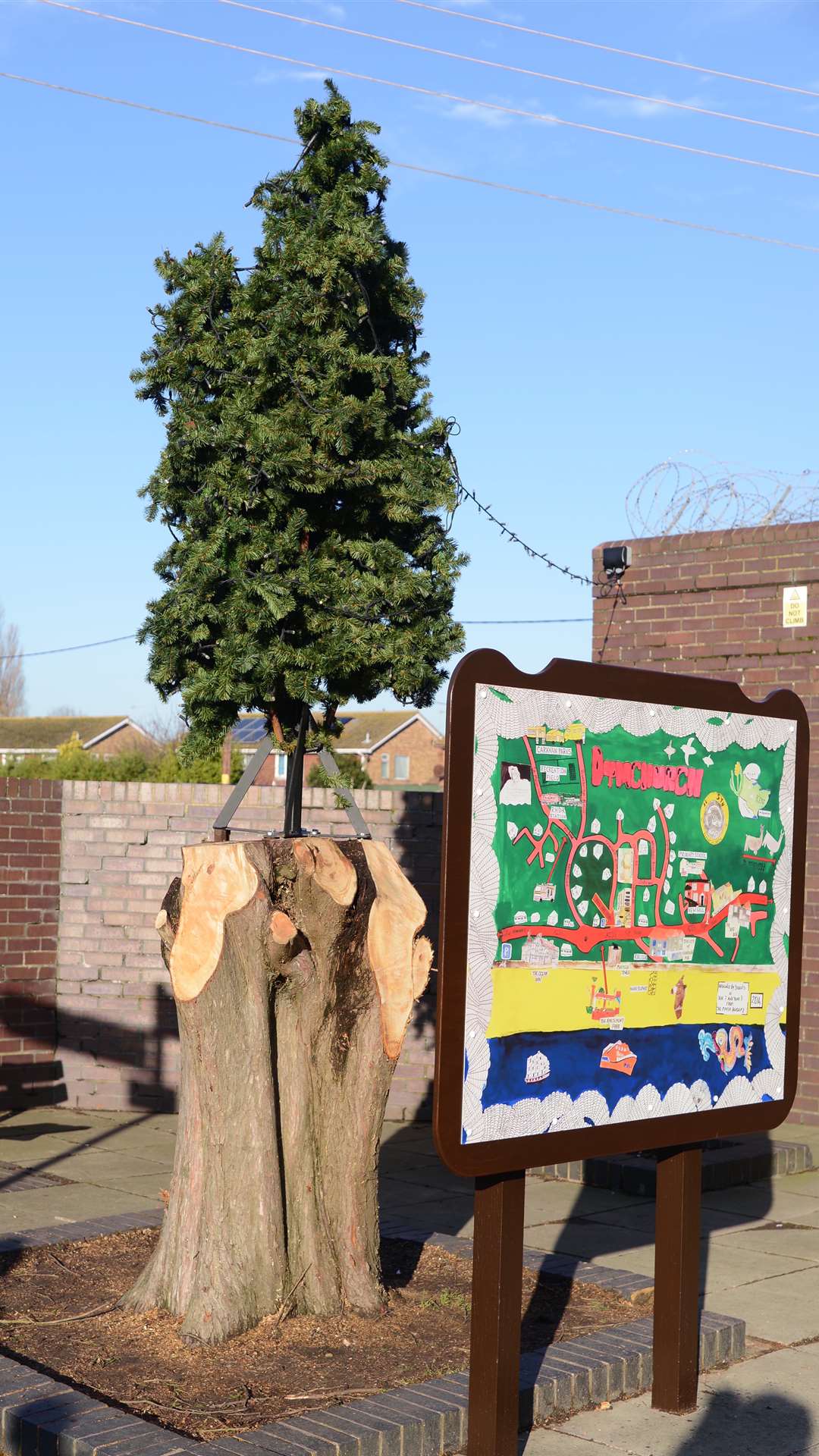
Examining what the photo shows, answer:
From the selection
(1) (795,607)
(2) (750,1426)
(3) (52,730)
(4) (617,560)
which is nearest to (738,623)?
(1) (795,607)

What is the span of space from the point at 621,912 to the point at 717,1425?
1773 mm

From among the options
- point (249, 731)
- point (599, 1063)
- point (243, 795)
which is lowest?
point (599, 1063)

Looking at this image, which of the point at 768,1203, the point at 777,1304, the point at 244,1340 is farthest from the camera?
the point at 768,1203

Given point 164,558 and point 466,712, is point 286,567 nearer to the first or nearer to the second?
point 164,558

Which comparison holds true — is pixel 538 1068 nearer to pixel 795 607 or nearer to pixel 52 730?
pixel 795 607

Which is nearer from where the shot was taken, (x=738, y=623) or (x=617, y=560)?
(x=738, y=623)

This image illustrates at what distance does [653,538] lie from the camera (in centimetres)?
1170

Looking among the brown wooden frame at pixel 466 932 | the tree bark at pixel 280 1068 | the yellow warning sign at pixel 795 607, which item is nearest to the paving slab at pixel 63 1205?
the tree bark at pixel 280 1068

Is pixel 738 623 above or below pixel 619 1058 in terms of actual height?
above

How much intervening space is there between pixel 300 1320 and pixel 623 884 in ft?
6.74

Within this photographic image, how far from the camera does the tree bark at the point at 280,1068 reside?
17.9ft

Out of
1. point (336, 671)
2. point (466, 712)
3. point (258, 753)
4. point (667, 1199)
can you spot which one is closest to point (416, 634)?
point (336, 671)

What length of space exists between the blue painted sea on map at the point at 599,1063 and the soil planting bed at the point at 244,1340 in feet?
3.84

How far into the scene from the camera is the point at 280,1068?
5734mm
